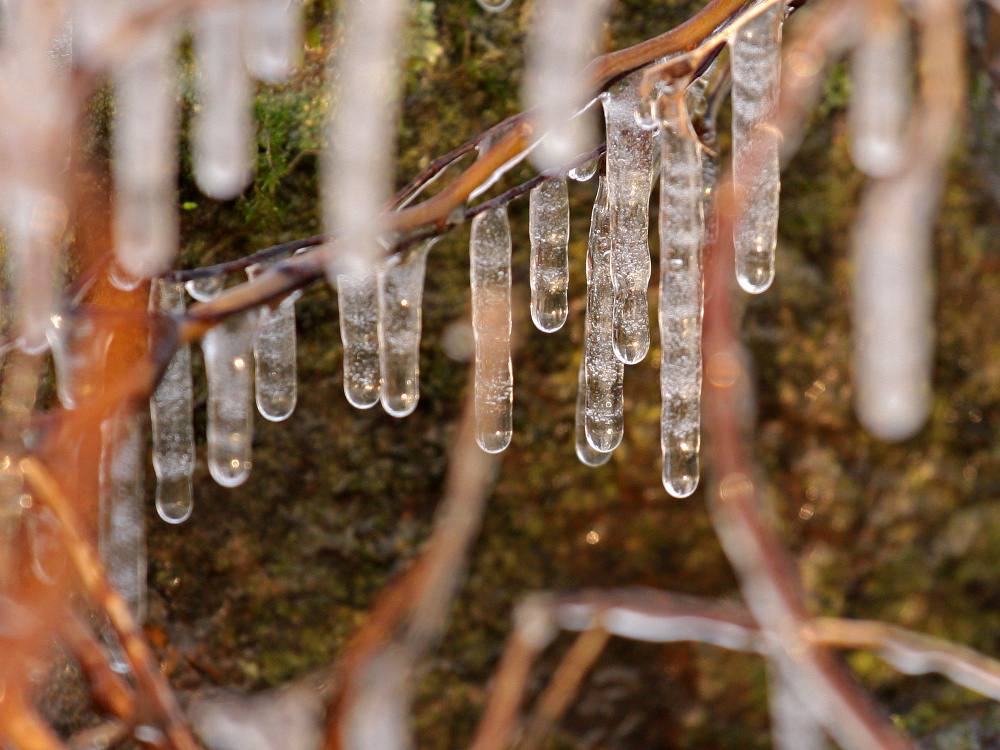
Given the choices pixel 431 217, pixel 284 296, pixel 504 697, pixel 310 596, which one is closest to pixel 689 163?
pixel 431 217

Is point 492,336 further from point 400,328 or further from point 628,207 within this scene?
point 628,207

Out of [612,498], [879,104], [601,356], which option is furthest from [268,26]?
[612,498]

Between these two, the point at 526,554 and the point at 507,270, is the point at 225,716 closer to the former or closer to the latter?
the point at 526,554

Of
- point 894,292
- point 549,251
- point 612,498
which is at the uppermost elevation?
point 612,498

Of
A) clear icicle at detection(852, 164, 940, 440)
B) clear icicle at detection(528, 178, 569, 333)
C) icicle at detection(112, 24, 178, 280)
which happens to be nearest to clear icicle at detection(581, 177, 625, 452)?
clear icicle at detection(528, 178, 569, 333)

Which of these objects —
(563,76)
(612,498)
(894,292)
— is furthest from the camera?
(612,498)

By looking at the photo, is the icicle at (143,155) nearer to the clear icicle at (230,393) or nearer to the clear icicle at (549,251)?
the clear icicle at (230,393)
